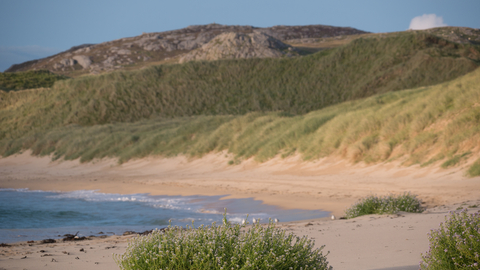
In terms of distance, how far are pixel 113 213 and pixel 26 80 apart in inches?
1824

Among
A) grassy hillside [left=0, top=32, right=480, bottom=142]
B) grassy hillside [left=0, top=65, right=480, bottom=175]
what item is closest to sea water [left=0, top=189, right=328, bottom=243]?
grassy hillside [left=0, top=65, right=480, bottom=175]

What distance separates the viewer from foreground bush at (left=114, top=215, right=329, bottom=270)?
290 cm

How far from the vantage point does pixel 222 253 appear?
297 centimetres

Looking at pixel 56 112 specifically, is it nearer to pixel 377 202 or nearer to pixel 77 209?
pixel 77 209

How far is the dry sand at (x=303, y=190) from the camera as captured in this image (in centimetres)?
→ 442

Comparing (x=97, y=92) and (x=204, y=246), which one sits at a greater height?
(x=97, y=92)

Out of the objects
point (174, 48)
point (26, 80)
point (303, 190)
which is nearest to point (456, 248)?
point (303, 190)

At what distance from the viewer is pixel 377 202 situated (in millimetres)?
6984

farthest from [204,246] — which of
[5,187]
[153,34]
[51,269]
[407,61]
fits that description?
[153,34]

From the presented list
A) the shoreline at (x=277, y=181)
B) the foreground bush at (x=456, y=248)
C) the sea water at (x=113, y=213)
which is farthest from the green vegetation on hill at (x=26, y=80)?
the foreground bush at (x=456, y=248)

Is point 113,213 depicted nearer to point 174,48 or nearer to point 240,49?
point 240,49

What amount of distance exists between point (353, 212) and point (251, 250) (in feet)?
14.7

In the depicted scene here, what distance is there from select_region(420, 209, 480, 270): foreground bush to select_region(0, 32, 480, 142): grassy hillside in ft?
101

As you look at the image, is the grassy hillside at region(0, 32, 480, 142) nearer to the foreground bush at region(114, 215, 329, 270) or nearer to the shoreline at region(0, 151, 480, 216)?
the shoreline at region(0, 151, 480, 216)
